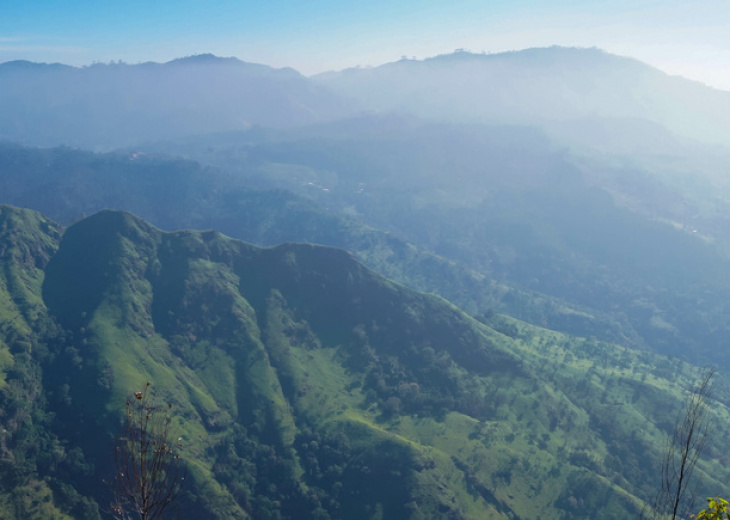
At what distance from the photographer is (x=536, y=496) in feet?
631

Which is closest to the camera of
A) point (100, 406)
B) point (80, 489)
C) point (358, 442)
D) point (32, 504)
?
point (32, 504)

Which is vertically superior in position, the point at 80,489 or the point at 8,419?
the point at 8,419

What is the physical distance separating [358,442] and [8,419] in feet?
392

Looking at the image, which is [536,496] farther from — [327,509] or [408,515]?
[327,509]

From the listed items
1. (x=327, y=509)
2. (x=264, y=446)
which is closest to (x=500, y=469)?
(x=327, y=509)

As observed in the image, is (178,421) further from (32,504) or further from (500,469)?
(500,469)

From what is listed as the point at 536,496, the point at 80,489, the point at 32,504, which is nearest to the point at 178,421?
the point at 80,489

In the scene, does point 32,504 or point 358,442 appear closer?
point 32,504

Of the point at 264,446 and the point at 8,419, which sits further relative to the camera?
the point at 264,446

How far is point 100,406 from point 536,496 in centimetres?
16016

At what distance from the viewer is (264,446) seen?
7726 inches

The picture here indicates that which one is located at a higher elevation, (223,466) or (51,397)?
(51,397)

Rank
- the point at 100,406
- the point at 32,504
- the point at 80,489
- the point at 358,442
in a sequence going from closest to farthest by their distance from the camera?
the point at 32,504
the point at 80,489
the point at 100,406
the point at 358,442

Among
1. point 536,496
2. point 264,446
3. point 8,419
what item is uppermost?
point 8,419
